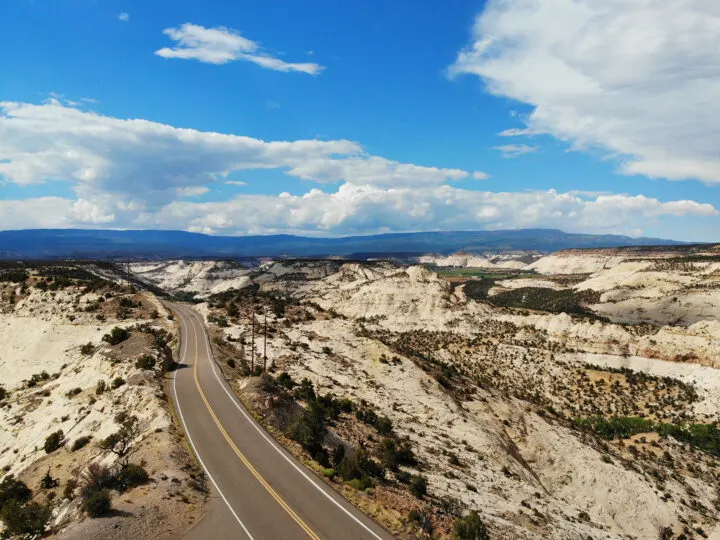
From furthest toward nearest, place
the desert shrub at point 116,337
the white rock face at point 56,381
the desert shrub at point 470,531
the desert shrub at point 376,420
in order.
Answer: the desert shrub at point 116,337
the desert shrub at point 376,420
the white rock face at point 56,381
the desert shrub at point 470,531

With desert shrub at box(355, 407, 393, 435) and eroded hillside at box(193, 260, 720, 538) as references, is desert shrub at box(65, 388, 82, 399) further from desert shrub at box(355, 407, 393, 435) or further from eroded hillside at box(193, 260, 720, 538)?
desert shrub at box(355, 407, 393, 435)

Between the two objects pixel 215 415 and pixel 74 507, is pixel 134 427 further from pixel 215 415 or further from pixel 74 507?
pixel 74 507

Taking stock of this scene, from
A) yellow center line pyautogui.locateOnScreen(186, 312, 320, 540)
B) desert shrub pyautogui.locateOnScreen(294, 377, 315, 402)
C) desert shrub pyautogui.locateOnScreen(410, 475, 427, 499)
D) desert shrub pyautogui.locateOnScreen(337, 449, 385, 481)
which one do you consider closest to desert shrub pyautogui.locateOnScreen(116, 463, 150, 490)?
yellow center line pyautogui.locateOnScreen(186, 312, 320, 540)

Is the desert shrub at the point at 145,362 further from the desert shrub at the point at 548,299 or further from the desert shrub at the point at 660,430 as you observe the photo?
the desert shrub at the point at 548,299

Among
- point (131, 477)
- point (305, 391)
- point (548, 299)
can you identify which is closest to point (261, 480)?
point (131, 477)

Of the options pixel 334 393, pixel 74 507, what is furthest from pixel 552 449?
pixel 74 507

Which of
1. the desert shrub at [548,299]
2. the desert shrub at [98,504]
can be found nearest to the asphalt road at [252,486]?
the desert shrub at [98,504]

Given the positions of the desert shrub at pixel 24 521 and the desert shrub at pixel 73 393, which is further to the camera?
the desert shrub at pixel 73 393
